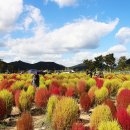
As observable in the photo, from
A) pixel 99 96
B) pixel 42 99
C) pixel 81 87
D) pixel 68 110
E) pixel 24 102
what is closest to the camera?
pixel 68 110

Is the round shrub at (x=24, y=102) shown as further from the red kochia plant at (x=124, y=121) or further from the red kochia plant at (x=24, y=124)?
the red kochia plant at (x=124, y=121)

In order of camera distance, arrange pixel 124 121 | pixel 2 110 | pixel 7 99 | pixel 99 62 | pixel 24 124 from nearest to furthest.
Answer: pixel 124 121 < pixel 24 124 < pixel 2 110 < pixel 7 99 < pixel 99 62

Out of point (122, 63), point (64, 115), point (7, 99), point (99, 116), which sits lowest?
point (64, 115)

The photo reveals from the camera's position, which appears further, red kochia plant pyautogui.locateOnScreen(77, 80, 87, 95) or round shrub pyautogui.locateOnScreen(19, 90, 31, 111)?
red kochia plant pyautogui.locateOnScreen(77, 80, 87, 95)

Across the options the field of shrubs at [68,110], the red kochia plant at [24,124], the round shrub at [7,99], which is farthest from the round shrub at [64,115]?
the round shrub at [7,99]

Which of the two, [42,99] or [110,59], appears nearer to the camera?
[42,99]

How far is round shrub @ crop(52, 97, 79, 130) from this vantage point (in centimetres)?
1098

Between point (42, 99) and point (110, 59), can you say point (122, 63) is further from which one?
point (42, 99)

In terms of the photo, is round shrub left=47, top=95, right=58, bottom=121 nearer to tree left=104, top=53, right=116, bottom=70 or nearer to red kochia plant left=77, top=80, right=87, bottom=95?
red kochia plant left=77, top=80, right=87, bottom=95

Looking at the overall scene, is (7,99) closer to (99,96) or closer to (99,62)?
(99,96)

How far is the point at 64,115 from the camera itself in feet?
36.0

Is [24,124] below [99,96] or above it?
below

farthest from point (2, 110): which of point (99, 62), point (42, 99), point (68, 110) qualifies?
point (99, 62)

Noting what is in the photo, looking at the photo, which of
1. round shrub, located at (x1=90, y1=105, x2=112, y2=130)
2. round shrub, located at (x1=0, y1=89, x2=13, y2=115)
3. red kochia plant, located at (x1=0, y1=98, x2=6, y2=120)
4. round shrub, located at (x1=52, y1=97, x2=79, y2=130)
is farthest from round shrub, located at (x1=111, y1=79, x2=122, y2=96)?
round shrub, located at (x1=90, y1=105, x2=112, y2=130)
